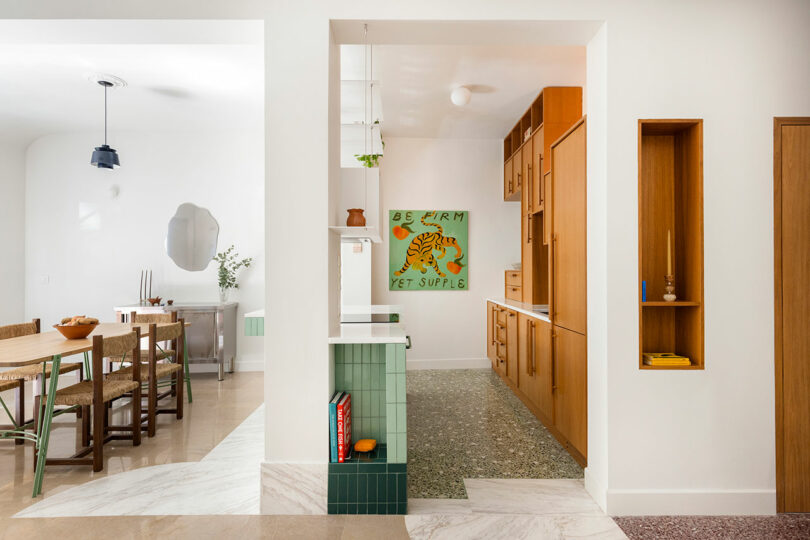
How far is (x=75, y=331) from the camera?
2.94 m

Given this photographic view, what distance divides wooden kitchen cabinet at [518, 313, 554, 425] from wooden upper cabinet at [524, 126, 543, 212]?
1.03 metres

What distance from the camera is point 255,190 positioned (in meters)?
5.26

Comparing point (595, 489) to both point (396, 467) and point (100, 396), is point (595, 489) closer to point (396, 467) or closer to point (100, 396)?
point (396, 467)

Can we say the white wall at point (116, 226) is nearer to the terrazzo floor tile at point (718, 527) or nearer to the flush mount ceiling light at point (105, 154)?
the flush mount ceiling light at point (105, 154)

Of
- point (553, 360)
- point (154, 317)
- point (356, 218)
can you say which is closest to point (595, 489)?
point (553, 360)

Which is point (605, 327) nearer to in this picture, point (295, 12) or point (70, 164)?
point (295, 12)

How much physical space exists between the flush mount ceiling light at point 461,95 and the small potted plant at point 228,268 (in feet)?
9.94

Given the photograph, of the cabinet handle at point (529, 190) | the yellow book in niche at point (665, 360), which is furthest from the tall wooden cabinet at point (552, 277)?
the yellow book in niche at point (665, 360)

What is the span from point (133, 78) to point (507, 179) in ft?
12.8

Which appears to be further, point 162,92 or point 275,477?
point 162,92

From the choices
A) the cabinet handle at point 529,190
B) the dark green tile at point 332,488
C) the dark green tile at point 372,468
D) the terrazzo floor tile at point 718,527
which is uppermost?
the cabinet handle at point 529,190

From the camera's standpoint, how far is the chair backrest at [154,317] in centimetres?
395

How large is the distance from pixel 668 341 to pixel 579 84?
A: 2460mm

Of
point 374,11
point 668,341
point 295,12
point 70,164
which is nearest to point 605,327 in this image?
point 668,341
